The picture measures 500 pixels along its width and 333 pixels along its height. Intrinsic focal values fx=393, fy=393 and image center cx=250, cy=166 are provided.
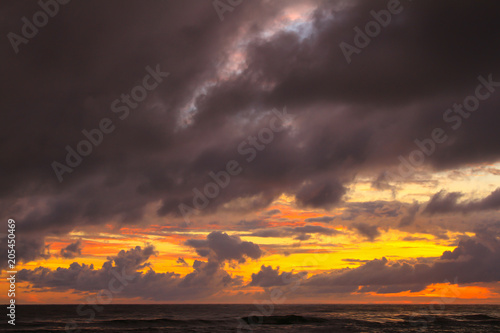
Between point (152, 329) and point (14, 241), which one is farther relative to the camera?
point (152, 329)

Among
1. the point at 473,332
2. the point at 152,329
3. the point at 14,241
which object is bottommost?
the point at 473,332

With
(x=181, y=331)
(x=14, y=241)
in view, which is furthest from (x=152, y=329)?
(x=14, y=241)

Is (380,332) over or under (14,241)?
under

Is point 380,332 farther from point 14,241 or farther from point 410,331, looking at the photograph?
point 14,241

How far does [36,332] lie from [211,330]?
23920mm

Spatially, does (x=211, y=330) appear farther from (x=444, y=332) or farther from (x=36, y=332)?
(x=444, y=332)

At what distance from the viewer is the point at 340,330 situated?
57156 millimetres

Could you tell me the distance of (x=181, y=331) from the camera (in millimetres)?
56250

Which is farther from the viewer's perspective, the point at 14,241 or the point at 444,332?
the point at 444,332

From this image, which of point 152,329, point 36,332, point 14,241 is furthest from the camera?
point 152,329

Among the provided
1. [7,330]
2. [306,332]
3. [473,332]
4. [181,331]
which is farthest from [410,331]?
[7,330]

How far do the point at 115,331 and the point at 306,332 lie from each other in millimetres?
26821

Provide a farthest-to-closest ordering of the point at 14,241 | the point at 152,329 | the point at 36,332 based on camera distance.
Answer: the point at 152,329 → the point at 36,332 → the point at 14,241

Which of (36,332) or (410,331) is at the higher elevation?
(36,332)
